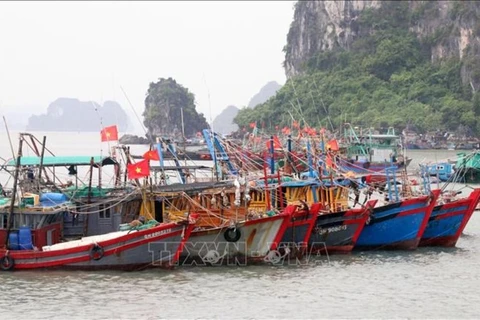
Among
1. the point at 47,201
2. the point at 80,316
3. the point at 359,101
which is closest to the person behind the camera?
the point at 80,316

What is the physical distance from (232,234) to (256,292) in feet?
11.6

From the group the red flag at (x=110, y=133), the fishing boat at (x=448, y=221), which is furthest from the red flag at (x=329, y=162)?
the red flag at (x=110, y=133)

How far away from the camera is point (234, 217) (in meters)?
29.8

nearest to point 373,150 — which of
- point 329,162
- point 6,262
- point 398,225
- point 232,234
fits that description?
point 329,162

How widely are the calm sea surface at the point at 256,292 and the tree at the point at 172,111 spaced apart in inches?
5532

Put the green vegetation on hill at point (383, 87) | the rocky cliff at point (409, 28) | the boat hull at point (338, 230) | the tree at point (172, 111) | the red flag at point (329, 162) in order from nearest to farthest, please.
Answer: the boat hull at point (338, 230), the red flag at point (329, 162), the green vegetation on hill at point (383, 87), the rocky cliff at point (409, 28), the tree at point (172, 111)

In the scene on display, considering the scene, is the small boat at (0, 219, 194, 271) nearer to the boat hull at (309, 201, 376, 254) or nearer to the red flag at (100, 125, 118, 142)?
the boat hull at (309, 201, 376, 254)

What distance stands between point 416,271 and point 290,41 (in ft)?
485

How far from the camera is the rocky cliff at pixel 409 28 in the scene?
132750 millimetres

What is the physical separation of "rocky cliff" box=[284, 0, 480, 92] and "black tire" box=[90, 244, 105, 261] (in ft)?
360

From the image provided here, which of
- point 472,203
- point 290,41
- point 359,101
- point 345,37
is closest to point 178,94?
point 290,41

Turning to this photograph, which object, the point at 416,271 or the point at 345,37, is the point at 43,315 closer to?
the point at 416,271

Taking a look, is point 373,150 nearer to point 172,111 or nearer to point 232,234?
point 232,234

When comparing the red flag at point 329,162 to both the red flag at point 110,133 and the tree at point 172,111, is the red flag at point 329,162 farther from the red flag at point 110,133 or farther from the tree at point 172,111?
the tree at point 172,111
